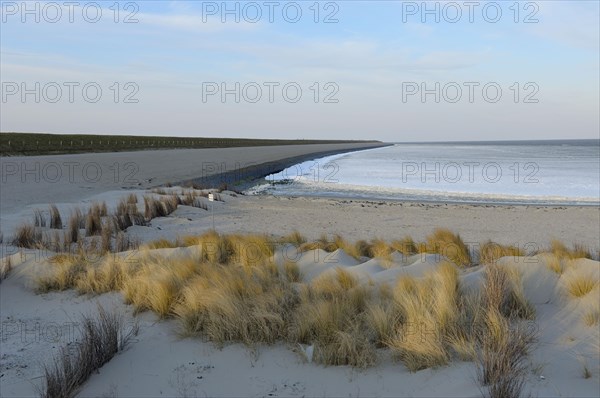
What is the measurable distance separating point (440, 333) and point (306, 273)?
8.15 feet

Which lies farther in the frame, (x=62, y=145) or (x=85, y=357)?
(x=62, y=145)

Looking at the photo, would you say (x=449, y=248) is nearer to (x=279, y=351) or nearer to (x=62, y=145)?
(x=279, y=351)

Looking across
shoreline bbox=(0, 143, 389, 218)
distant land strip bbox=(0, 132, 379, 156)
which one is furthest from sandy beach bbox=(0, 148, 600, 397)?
distant land strip bbox=(0, 132, 379, 156)

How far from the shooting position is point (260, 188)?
26.5m

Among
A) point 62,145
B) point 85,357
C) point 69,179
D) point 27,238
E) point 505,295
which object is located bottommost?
point 85,357

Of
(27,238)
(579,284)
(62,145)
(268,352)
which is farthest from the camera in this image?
(62,145)

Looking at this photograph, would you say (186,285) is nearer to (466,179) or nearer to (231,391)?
(231,391)

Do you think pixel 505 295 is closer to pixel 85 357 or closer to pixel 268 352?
pixel 268 352

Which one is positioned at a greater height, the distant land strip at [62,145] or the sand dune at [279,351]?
the distant land strip at [62,145]

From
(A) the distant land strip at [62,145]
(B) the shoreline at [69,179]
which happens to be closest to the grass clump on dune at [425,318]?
(B) the shoreline at [69,179]

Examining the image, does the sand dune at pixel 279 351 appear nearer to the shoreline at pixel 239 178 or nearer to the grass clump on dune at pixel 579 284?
the grass clump on dune at pixel 579 284

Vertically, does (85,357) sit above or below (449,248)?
below

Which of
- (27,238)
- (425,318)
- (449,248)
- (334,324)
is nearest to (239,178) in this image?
(27,238)

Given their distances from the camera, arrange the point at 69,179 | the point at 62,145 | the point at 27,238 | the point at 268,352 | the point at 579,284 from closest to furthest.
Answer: the point at 268,352
the point at 579,284
the point at 27,238
the point at 69,179
the point at 62,145
